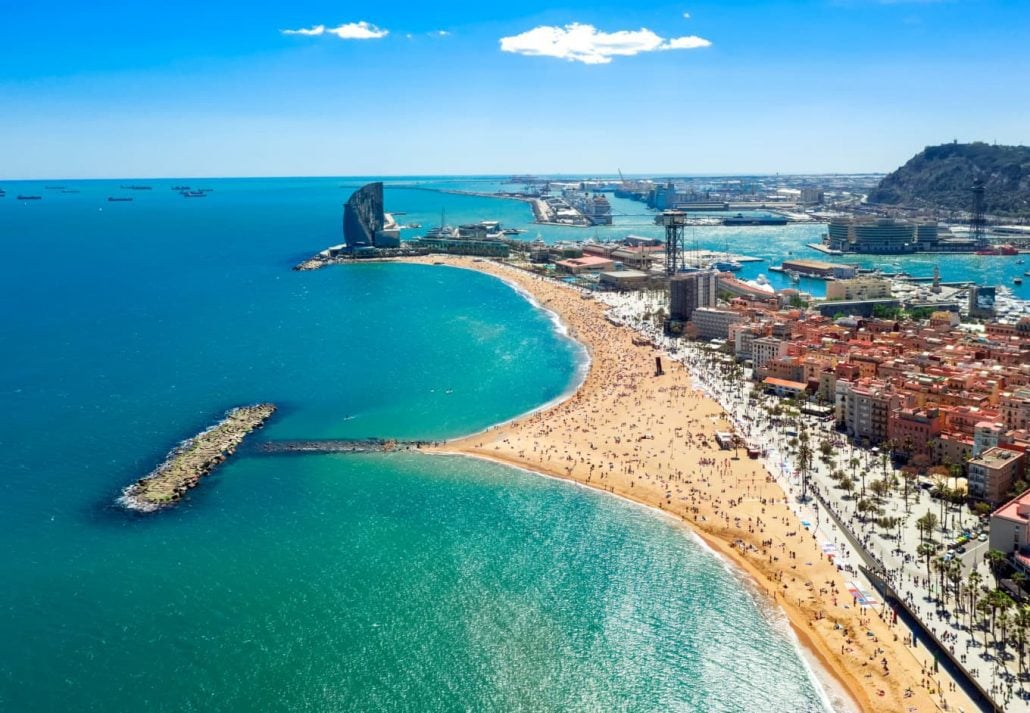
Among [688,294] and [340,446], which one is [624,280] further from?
[340,446]

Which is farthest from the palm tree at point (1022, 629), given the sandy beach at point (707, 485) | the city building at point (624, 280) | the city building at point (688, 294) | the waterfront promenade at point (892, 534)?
the city building at point (624, 280)

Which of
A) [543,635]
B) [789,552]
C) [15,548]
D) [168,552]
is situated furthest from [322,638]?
[789,552]

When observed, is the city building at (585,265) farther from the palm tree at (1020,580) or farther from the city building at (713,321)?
the palm tree at (1020,580)

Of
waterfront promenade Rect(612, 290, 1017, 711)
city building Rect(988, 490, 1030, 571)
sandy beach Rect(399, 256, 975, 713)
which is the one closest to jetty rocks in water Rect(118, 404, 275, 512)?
sandy beach Rect(399, 256, 975, 713)

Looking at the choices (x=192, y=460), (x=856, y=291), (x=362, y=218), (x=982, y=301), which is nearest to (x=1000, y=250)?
(x=982, y=301)

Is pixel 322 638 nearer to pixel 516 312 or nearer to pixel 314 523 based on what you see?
pixel 314 523

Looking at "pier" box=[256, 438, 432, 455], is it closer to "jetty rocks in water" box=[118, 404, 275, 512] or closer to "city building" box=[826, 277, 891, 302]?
Answer: "jetty rocks in water" box=[118, 404, 275, 512]
